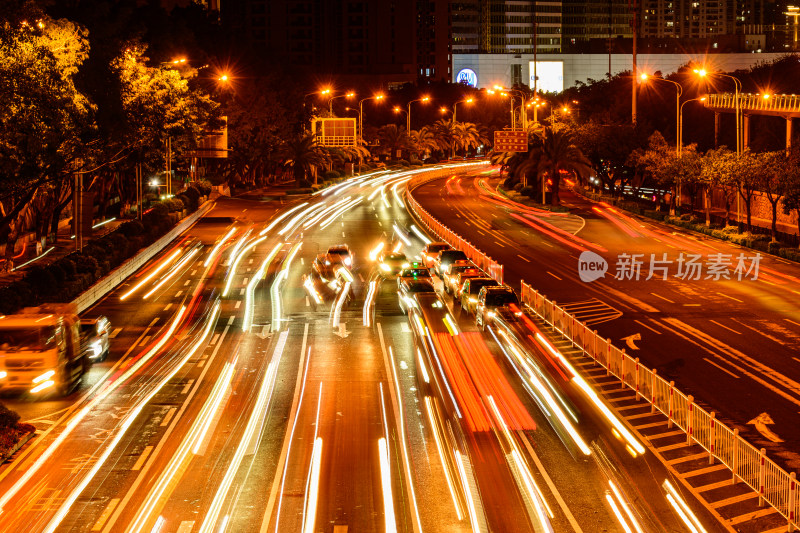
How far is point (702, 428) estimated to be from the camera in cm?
1945

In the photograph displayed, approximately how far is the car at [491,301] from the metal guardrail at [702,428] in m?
3.16

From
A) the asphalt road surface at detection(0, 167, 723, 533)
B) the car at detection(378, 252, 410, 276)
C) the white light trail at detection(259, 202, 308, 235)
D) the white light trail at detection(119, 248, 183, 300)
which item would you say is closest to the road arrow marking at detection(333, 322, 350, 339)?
the asphalt road surface at detection(0, 167, 723, 533)

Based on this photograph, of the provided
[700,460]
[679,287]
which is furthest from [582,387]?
[679,287]

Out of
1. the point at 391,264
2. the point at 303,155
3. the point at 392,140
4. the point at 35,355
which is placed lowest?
the point at 35,355

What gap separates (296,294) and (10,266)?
12.6 meters

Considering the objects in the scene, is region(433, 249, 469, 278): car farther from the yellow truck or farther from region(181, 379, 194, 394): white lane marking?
the yellow truck

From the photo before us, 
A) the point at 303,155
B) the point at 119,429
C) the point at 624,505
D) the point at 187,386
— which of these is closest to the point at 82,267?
the point at 187,386

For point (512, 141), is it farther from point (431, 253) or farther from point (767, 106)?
point (431, 253)

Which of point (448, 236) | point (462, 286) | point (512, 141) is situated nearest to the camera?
point (462, 286)

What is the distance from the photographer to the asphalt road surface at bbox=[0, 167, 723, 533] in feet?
53.5

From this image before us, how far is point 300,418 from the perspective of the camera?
73.4ft

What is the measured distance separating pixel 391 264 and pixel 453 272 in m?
4.58

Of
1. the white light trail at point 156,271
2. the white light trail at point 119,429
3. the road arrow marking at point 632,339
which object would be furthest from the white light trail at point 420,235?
the road arrow marking at point 632,339

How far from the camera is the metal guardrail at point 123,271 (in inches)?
1496
